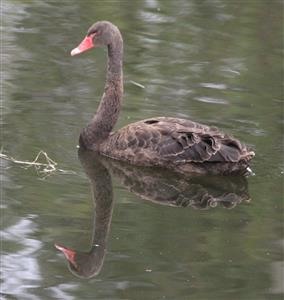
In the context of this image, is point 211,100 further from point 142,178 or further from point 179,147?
point 142,178

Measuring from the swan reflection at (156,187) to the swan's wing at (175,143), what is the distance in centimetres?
10

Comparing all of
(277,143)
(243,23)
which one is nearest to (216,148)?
(277,143)

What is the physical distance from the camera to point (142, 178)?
715cm

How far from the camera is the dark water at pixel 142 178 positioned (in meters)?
5.61

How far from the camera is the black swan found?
7164 millimetres

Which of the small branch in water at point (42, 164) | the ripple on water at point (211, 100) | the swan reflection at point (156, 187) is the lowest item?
the ripple on water at point (211, 100)

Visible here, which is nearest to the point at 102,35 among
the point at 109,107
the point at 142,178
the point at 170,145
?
the point at 109,107

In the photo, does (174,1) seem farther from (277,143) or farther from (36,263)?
(36,263)

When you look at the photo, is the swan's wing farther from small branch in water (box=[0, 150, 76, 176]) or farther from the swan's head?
the swan's head

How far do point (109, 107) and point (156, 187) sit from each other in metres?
1.02

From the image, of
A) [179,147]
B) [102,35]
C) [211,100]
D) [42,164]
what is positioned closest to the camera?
[42,164]

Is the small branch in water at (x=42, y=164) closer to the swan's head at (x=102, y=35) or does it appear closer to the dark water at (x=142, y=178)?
the dark water at (x=142, y=178)

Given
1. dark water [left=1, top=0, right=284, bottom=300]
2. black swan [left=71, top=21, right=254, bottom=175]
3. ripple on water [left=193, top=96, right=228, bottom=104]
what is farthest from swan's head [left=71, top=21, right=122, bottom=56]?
ripple on water [left=193, top=96, right=228, bottom=104]

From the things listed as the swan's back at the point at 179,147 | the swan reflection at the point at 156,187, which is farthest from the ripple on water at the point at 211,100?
the swan reflection at the point at 156,187
